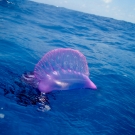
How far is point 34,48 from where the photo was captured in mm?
7270

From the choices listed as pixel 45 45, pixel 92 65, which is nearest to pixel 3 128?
pixel 92 65

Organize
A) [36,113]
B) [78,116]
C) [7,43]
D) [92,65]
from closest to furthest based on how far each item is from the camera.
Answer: [36,113]
[78,116]
[92,65]
[7,43]

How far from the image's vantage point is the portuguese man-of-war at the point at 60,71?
368 centimetres

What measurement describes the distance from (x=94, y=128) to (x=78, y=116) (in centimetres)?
42

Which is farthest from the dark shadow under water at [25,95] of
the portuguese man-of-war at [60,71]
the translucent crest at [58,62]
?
the translucent crest at [58,62]

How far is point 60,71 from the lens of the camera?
3.92m

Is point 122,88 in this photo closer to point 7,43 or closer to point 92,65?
point 92,65

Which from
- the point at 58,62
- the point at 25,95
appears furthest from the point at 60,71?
the point at 25,95

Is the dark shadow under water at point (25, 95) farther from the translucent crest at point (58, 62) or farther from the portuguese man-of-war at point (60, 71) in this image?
the translucent crest at point (58, 62)

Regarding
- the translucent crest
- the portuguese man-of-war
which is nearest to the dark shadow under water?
the portuguese man-of-war

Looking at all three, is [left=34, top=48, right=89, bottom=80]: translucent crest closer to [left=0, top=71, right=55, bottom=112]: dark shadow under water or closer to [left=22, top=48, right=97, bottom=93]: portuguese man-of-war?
[left=22, top=48, right=97, bottom=93]: portuguese man-of-war

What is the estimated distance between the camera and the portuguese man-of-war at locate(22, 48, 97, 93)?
3.68 meters

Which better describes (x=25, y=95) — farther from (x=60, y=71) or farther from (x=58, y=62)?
(x=58, y=62)

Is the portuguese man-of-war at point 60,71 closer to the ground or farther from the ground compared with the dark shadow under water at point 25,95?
farther from the ground
